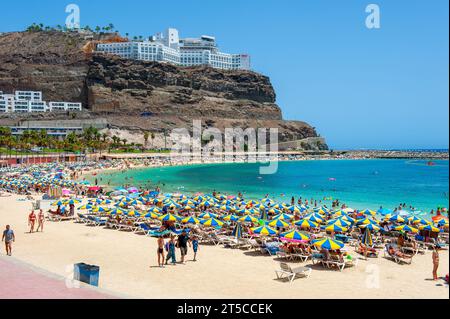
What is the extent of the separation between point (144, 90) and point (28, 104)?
112 ft

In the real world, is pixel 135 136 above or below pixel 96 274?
above

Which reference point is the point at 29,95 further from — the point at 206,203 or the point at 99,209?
the point at 99,209

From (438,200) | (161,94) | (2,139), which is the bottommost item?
(438,200)

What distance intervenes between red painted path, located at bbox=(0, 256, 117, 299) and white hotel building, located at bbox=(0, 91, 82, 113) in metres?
126

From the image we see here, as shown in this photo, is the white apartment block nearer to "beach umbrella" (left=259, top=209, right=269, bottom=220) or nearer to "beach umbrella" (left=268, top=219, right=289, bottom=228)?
"beach umbrella" (left=259, top=209, right=269, bottom=220)

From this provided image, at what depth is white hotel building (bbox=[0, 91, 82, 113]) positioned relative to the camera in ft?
435

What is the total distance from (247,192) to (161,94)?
9408 cm

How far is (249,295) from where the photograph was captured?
11938 mm

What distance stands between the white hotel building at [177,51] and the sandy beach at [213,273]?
15008 cm

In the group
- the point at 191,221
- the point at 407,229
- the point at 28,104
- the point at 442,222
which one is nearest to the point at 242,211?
the point at 191,221

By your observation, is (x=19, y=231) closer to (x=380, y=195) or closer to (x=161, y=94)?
(x=380, y=195)

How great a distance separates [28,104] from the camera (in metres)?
133

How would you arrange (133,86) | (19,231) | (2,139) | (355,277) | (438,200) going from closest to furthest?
(355,277) → (19,231) → (438,200) → (2,139) → (133,86)

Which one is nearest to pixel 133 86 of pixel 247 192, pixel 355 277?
pixel 247 192
